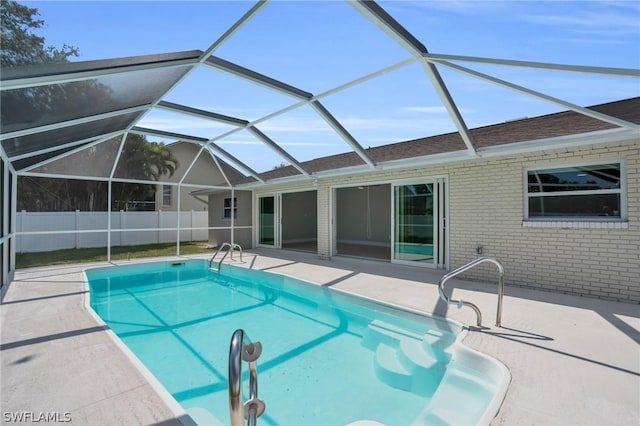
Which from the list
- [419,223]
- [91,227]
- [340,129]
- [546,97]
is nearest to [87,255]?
[91,227]

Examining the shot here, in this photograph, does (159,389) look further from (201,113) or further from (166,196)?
(166,196)

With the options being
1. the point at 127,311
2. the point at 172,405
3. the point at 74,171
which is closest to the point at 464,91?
the point at 172,405

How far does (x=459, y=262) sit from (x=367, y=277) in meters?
2.25

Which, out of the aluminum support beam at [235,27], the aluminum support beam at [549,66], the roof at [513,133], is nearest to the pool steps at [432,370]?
the aluminum support beam at [549,66]

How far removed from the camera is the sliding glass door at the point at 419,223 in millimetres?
8203

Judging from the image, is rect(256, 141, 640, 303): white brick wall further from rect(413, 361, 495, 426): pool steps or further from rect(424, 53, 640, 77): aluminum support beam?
rect(413, 361, 495, 426): pool steps

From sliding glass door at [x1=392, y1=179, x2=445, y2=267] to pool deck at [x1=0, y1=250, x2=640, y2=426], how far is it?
1995 mm

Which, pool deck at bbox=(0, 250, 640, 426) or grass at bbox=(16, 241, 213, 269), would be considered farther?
grass at bbox=(16, 241, 213, 269)

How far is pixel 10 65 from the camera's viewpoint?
3619 millimetres

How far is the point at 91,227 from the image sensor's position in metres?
14.7

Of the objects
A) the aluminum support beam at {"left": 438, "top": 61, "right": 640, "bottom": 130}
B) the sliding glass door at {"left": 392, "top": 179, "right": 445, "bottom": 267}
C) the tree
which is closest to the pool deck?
the sliding glass door at {"left": 392, "top": 179, "right": 445, "bottom": 267}

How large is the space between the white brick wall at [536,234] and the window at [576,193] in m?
0.17

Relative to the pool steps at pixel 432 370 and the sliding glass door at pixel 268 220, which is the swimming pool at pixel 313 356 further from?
the sliding glass door at pixel 268 220
